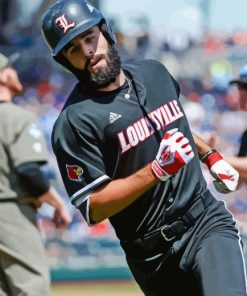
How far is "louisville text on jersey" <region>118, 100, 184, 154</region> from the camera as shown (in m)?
4.36

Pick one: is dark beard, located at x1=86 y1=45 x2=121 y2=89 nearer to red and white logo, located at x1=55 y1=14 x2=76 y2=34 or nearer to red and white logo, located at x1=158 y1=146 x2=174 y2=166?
red and white logo, located at x1=55 y1=14 x2=76 y2=34

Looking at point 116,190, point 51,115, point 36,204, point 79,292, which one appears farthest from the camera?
point 51,115

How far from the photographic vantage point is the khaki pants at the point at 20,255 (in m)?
6.29

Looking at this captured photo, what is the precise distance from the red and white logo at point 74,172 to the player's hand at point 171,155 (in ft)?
1.30

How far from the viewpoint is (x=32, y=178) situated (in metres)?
6.28

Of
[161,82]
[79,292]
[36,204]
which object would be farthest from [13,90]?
[79,292]

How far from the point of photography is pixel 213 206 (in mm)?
4516

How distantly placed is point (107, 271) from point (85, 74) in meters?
5.72

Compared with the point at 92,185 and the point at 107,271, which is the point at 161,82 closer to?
the point at 92,185

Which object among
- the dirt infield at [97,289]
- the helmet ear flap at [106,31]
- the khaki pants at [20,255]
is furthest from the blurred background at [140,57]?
the helmet ear flap at [106,31]

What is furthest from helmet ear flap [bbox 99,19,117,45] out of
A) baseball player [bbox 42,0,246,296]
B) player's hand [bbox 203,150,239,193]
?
player's hand [bbox 203,150,239,193]

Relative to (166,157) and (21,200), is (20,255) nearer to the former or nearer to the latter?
(21,200)

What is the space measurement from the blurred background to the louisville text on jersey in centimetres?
543

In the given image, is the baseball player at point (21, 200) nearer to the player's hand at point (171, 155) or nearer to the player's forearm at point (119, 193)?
the player's forearm at point (119, 193)
